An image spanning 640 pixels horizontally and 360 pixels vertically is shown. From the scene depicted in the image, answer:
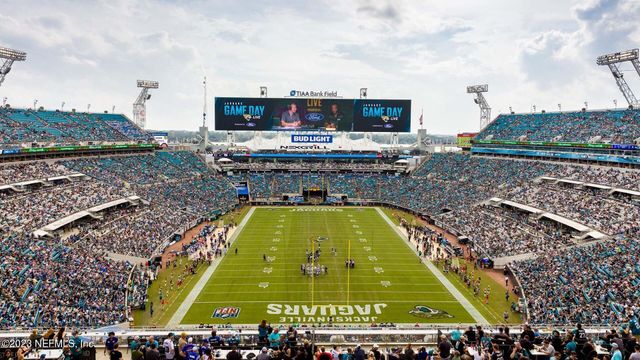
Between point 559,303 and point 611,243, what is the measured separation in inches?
370

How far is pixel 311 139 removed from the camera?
7488 cm

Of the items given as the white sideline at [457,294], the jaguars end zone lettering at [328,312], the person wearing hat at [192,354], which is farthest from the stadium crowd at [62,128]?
the person wearing hat at [192,354]

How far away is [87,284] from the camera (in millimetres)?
24672

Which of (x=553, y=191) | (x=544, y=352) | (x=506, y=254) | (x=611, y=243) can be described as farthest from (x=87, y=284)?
(x=553, y=191)

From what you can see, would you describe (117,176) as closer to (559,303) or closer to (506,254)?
(506,254)

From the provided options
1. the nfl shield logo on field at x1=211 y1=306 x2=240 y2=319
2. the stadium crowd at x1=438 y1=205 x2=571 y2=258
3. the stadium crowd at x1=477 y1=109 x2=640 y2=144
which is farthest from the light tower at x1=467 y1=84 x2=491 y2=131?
the nfl shield logo on field at x1=211 y1=306 x2=240 y2=319

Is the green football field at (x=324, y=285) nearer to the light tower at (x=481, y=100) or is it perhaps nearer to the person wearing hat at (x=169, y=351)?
the person wearing hat at (x=169, y=351)

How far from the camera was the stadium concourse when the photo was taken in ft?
77.1

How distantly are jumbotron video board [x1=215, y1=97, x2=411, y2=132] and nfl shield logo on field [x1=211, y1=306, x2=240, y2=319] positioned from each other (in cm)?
4870

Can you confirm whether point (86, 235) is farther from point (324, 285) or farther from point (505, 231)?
point (505, 231)

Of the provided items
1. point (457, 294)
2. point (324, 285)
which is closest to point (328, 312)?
point (324, 285)

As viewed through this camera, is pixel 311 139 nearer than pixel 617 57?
No

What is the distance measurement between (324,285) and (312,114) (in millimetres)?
45619

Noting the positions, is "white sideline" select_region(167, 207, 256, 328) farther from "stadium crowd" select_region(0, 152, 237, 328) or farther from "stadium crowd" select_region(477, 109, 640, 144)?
"stadium crowd" select_region(477, 109, 640, 144)
